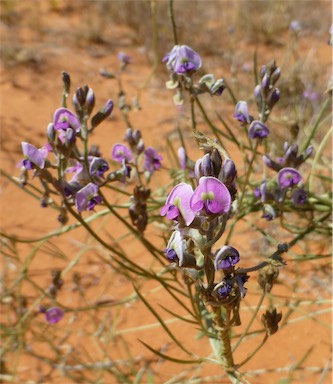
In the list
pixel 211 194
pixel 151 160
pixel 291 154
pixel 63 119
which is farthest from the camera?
pixel 151 160

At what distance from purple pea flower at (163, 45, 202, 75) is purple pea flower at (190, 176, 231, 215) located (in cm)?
63

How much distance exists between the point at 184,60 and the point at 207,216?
643 millimetres

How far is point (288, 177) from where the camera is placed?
1.46 metres

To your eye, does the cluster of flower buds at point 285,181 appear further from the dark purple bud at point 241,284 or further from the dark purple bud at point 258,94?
the dark purple bud at point 241,284

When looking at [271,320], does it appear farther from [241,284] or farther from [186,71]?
[186,71]

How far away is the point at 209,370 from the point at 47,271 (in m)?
0.92

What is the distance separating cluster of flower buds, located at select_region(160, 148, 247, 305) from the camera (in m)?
0.83

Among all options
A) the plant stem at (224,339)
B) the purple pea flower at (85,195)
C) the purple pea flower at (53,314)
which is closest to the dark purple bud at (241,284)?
the plant stem at (224,339)

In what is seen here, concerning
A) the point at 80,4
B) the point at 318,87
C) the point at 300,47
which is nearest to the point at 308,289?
the point at 318,87

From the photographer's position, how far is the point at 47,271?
2.44m

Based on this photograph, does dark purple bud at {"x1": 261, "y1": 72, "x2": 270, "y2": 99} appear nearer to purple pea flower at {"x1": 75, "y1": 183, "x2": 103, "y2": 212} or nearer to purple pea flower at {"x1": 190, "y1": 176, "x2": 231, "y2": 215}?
purple pea flower at {"x1": 75, "y1": 183, "x2": 103, "y2": 212}

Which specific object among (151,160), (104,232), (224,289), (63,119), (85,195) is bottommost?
(224,289)

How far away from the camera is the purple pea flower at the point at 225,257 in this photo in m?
0.92

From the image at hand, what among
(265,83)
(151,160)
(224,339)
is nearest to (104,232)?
(151,160)
